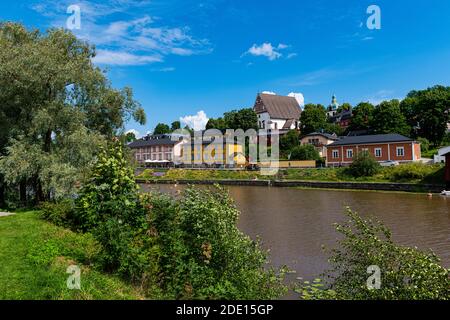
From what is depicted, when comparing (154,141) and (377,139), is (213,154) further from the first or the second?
(377,139)

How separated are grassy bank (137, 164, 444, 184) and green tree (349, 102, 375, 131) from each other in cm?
3275

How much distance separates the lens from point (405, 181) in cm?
4175

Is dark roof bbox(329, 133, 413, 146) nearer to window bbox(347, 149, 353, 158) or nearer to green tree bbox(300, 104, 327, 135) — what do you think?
window bbox(347, 149, 353, 158)

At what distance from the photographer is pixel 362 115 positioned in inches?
3324

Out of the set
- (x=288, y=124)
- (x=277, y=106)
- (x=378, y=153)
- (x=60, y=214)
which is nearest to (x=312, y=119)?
(x=288, y=124)

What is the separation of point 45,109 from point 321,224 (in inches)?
647

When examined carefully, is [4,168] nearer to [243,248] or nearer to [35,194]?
[35,194]

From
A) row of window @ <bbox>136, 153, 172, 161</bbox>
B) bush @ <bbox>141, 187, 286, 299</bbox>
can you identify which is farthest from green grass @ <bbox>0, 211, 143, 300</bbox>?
row of window @ <bbox>136, 153, 172, 161</bbox>

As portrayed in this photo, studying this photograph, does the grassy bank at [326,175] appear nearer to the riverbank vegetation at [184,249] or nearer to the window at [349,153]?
the window at [349,153]

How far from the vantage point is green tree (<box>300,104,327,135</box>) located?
88812mm

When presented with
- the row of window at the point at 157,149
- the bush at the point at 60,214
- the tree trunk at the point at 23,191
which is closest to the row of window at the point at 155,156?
the row of window at the point at 157,149

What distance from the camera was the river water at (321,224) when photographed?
14672 millimetres

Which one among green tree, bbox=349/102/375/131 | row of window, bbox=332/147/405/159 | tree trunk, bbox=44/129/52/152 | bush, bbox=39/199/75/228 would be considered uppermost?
green tree, bbox=349/102/375/131

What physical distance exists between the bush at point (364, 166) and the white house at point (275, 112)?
60.9 metres
